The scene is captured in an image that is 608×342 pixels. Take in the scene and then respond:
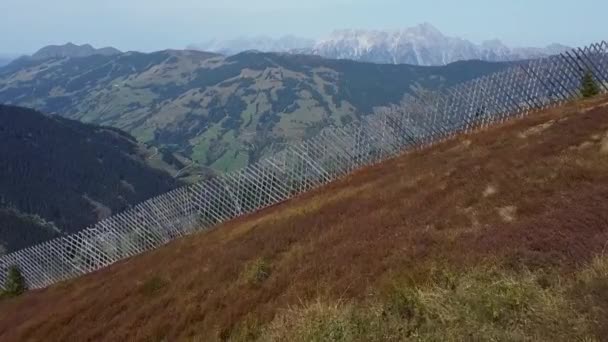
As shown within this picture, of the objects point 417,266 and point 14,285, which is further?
point 14,285

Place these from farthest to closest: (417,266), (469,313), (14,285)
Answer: (14,285) < (417,266) < (469,313)

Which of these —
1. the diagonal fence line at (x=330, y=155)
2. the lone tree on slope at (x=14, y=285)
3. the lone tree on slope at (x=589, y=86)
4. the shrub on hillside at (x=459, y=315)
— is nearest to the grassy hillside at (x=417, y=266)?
the shrub on hillside at (x=459, y=315)

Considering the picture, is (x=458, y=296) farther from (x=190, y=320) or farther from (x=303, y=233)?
(x=303, y=233)

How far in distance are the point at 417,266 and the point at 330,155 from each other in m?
38.0

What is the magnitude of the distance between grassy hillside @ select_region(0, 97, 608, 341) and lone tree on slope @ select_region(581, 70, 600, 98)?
12712mm

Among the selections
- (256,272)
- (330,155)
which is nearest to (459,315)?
(256,272)

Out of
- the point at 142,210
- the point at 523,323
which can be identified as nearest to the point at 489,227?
the point at 523,323

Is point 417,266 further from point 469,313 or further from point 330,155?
point 330,155

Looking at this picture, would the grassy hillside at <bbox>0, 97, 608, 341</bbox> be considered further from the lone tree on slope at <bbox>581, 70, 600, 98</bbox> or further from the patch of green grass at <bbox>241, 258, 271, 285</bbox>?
the lone tree on slope at <bbox>581, 70, 600, 98</bbox>

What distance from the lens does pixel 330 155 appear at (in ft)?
171

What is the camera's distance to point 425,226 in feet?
58.8

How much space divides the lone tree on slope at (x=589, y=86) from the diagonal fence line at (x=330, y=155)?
7.51 ft

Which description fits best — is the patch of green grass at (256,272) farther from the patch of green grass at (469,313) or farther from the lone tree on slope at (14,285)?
the lone tree on slope at (14,285)

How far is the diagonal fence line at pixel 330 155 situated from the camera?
4681 cm
